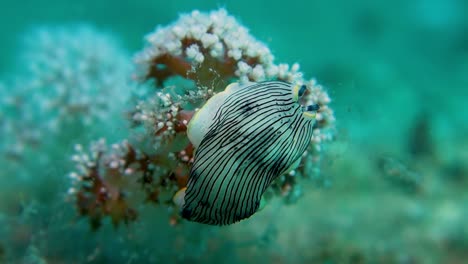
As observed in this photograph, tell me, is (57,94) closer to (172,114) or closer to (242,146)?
(172,114)

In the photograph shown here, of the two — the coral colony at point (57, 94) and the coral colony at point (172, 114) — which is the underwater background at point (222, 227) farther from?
the coral colony at point (172, 114)

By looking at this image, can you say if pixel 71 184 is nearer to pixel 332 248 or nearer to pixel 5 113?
pixel 332 248

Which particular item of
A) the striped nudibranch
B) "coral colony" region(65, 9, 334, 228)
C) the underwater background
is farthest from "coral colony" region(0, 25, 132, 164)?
the striped nudibranch

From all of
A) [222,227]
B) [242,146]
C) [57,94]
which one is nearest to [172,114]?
[242,146]

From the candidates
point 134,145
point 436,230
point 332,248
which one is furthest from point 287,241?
point 134,145

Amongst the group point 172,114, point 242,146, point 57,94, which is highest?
point 57,94

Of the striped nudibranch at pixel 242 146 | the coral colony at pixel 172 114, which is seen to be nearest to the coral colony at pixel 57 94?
the coral colony at pixel 172 114

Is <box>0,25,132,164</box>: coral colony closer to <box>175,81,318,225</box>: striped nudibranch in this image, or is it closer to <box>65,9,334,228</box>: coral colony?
<box>65,9,334,228</box>: coral colony
